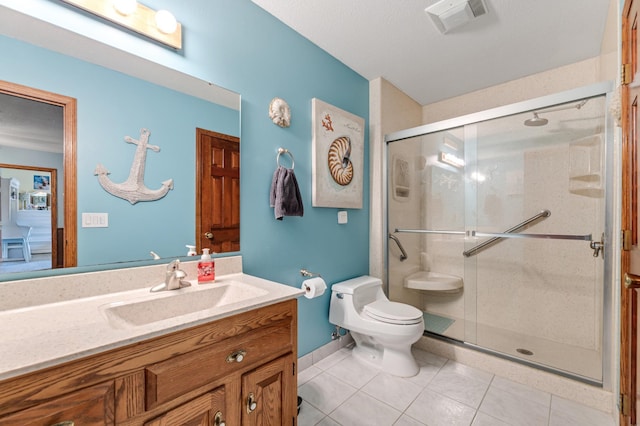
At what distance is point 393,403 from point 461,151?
1.91m

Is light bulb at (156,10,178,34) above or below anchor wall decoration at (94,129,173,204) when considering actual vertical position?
above

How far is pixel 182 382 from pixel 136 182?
0.83 metres

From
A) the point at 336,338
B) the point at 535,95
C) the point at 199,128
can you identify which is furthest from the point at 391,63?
the point at 336,338

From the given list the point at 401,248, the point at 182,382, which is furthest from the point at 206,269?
the point at 401,248

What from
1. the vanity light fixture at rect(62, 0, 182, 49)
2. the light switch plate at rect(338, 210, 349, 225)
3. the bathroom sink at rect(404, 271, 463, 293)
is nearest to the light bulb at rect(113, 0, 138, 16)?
the vanity light fixture at rect(62, 0, 182, 49)

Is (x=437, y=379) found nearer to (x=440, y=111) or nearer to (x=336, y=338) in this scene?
(x=336, y=338)

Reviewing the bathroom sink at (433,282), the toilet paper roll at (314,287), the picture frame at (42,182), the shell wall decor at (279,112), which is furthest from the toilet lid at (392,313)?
the picture frame at (42,182)

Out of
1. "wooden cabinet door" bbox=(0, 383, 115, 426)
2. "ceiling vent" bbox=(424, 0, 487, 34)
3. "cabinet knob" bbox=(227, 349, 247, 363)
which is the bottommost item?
"cabinet knob" bbox=(227, 349, 247, 363)

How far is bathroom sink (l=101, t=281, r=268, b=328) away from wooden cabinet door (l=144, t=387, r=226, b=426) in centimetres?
28

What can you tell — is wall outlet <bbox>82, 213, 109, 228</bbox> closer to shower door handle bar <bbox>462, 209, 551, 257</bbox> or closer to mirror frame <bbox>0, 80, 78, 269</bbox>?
mirror frame <bbox>0, 80, 78, 269</bbox>

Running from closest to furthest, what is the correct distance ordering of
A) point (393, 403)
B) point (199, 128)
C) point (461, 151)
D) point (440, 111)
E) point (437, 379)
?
point (199, 128) < point (393, 403) < point (437, 379) < point (461, 151) < point (440, 111)

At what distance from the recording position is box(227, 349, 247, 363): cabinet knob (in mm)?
960

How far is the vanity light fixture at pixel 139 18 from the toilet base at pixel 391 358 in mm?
2195

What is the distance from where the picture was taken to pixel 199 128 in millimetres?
1397
